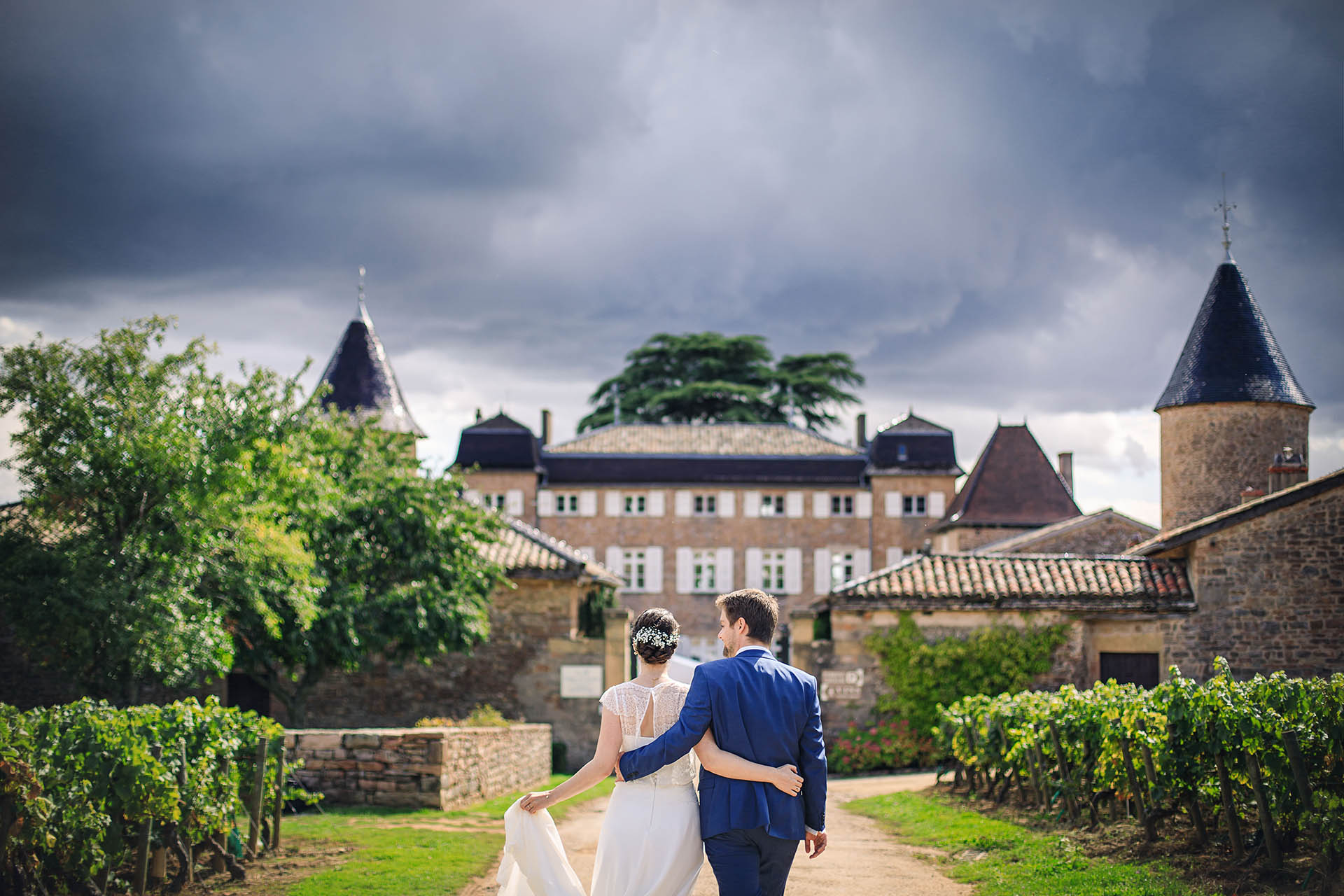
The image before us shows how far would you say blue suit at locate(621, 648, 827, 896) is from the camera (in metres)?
4.77

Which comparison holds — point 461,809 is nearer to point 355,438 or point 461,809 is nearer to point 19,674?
point 355,438

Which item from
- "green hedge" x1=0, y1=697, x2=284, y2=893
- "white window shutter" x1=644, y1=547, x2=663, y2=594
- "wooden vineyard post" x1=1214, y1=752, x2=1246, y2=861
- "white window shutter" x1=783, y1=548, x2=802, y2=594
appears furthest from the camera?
"white window shutter" x1=783, y1=548, x2=802, y2=594

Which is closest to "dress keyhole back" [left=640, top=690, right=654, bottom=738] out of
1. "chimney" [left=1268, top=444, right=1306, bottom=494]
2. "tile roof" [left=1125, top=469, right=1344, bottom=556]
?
"tile roof" [left=1125, top=469, right=1344, bottom=556]

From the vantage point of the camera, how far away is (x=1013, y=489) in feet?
147

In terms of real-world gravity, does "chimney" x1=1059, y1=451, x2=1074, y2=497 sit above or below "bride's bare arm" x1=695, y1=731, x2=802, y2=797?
above

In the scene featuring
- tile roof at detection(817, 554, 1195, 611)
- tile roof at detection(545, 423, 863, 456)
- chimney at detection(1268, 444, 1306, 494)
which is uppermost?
tile roof at detection(545, 423, 863, 456)

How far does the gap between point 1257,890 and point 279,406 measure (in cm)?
1205

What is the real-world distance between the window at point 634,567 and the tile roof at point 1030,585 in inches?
1184

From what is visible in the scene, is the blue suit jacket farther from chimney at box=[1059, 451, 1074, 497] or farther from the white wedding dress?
chimney at box=[1059, 451, 1074, 497]

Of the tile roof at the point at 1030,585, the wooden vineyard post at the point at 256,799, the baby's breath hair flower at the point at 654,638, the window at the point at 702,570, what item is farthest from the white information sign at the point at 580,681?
the window at the point at 702,570

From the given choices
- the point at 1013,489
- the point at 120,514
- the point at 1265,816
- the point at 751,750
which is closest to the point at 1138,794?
the point at 1265,816

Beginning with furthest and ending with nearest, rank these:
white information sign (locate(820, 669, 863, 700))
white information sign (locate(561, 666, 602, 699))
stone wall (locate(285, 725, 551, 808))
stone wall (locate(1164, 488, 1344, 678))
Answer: white information sign (locate(561, 666, 602, 699))
white information sign (locate(820, 669, 863, 700))
stone wall (locate(1164, 488, 1344, 678))
stone wall (locate(285, 725, 551, 808))

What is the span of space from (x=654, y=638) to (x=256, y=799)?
510 cm

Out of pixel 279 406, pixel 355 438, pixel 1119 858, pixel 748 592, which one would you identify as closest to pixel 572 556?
pixel 355 438
